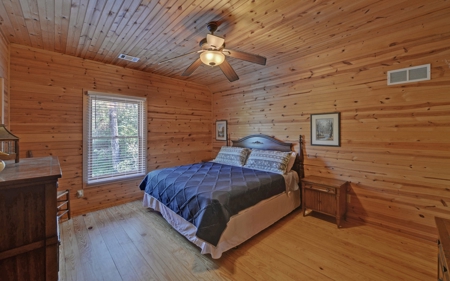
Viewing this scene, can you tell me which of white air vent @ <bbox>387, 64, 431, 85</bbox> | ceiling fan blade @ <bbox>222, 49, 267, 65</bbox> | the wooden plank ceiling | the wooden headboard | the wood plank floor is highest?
the wooden plank ceiling

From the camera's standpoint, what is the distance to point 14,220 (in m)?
1.04

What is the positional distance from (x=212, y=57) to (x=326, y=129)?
7.13 feet

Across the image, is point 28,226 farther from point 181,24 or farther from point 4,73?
point 4,73

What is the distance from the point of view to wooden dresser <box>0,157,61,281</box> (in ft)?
3.34

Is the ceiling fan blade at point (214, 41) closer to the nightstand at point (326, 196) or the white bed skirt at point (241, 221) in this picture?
the white bed skirt at point (241, 221)

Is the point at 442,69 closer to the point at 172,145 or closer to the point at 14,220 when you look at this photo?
the point at 14,220

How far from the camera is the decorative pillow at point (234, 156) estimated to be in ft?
12.7

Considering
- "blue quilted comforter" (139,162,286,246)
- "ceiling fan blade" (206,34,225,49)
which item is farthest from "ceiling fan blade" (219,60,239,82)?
"blue quilted comforter" (139,162,286,246)

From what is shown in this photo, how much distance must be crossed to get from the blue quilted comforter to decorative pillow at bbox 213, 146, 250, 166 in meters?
0.51

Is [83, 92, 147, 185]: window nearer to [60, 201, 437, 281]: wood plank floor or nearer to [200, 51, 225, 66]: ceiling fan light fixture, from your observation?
[60, 201, 437, 281]: wood plank floor

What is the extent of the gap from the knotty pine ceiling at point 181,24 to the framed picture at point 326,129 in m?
1.06

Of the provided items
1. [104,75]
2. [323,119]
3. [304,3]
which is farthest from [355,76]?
[104,75]

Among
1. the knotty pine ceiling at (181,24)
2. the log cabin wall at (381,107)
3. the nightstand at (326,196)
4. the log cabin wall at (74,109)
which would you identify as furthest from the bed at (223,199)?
the knotty pine ceiling at (181,24)

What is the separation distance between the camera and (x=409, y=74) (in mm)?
2463
